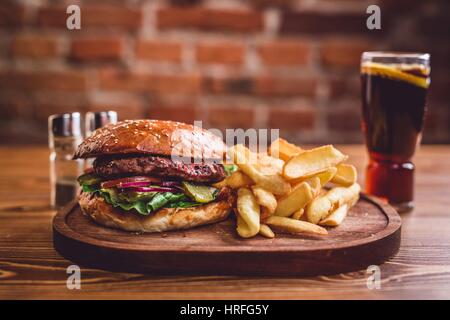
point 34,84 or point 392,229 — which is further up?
point 34,84

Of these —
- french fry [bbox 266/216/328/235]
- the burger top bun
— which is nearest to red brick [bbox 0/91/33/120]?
the burger top bun

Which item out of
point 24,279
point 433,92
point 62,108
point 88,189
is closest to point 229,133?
point 62,108

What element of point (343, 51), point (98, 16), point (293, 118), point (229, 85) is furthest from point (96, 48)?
point (343, 51)

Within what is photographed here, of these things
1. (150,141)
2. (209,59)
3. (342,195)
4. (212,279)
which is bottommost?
(212,279)

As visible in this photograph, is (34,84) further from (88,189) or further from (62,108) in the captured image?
(88,189)

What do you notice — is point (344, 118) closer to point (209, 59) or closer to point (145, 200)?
point (209, 59)
